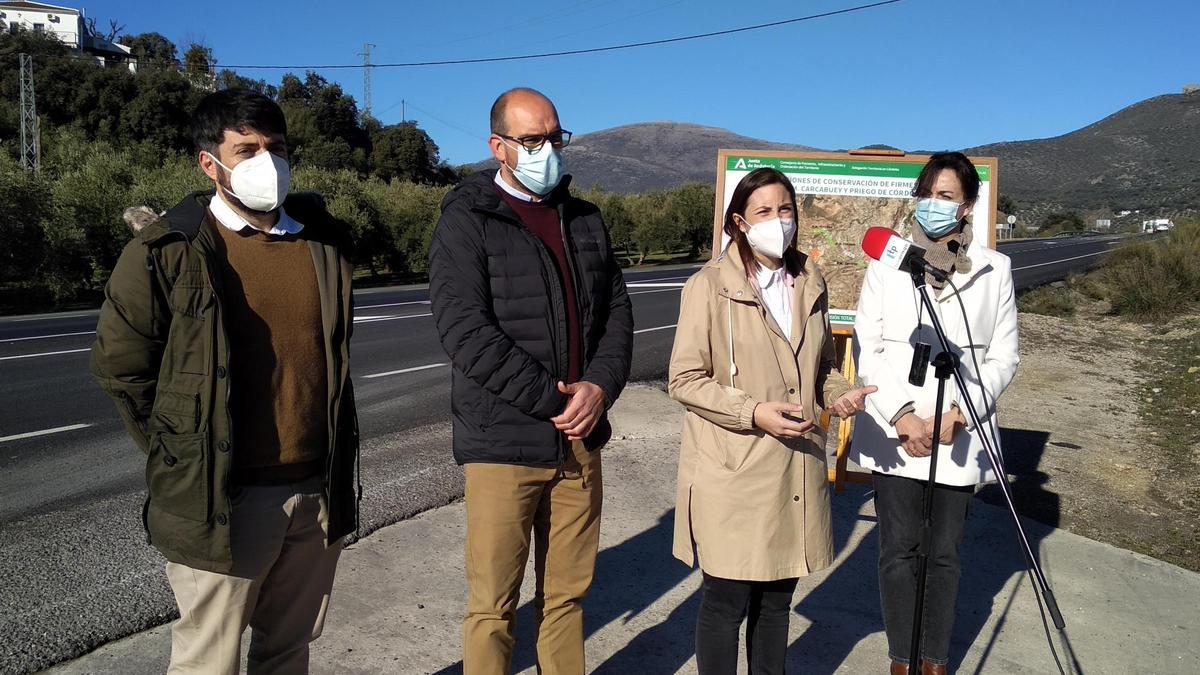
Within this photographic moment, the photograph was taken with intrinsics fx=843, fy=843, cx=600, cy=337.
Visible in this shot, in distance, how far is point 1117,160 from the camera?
120 meters

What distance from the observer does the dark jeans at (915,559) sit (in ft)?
10.7

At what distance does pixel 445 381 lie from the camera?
32.6 ft

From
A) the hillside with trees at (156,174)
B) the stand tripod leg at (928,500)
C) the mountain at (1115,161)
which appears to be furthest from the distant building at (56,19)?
the stand tripod leg at (928,500)

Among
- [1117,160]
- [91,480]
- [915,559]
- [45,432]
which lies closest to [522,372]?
[915,559]

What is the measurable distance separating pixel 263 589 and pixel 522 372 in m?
1.04

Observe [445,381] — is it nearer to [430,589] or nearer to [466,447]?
[430,589]

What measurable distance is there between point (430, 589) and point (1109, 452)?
6396 millimetres

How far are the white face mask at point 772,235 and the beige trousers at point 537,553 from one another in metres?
0.92

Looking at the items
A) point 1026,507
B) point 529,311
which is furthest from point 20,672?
point 1026,507

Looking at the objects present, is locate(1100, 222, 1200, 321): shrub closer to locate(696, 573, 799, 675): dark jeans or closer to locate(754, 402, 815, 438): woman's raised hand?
locate(696, 573, 799, 675): dark jeans

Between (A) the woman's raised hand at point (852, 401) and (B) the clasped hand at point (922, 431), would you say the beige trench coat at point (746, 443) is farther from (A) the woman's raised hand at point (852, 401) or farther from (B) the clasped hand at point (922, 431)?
(B) the clasped hand at point (922, 431)

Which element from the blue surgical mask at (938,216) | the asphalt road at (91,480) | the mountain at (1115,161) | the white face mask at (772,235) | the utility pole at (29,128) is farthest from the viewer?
the mountain at (1115,161)

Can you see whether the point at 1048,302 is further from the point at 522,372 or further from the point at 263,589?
the point at 263,589

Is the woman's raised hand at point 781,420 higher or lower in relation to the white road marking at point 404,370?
higher
